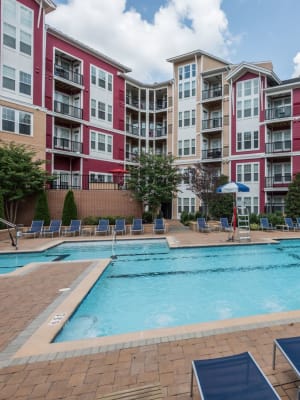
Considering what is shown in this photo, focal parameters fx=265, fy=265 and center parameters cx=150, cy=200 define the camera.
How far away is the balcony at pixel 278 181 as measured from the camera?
2397cm

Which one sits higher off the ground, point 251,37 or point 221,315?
point 251,37

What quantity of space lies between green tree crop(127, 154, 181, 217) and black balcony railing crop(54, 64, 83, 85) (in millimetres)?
11379

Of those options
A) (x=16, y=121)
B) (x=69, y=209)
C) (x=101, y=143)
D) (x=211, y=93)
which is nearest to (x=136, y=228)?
(x=69, y=209)

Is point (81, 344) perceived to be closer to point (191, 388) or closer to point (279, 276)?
point (191, 388)

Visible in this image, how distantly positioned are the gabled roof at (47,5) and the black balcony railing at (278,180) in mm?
23249

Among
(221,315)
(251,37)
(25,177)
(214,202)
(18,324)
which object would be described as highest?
(251,37)

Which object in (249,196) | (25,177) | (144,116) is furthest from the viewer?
(144,116)

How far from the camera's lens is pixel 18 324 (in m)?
4.45

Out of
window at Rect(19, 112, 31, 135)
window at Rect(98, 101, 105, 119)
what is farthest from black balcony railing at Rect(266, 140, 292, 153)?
window at Rect(19, 112, 31, 135)

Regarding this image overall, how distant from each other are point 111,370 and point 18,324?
7.10 feet

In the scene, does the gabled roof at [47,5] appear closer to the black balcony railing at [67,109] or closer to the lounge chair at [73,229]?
the black balcony railing at [67,109]

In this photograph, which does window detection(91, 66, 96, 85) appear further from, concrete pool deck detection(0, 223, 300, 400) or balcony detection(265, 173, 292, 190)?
concrete pool deck detection(0, 223, 300, 400)

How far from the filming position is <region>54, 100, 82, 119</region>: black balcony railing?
23297 mm

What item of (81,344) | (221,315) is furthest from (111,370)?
(221,315)
